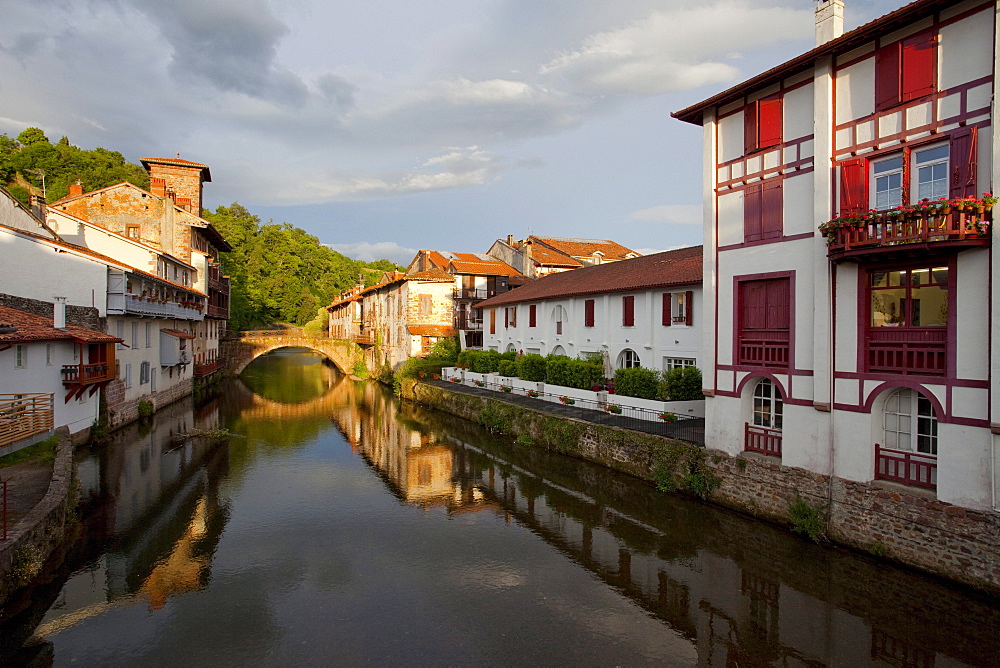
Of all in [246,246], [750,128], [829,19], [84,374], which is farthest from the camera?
[246,246]

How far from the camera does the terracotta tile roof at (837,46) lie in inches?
395

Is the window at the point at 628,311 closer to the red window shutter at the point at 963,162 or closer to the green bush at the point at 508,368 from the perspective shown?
the green bush at the point at 508,368

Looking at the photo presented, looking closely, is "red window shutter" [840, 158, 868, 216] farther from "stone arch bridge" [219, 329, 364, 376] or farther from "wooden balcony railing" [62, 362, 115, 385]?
"stone arch bridge" [219, 329, 364, 376]

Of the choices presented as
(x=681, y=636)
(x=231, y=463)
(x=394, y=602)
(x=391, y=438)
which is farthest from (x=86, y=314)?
(x=681, y=636)

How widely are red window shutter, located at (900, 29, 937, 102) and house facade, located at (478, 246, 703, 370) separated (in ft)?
32.5

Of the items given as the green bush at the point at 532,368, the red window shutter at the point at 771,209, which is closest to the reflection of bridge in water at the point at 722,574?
the red window shutter at the point at 771,209

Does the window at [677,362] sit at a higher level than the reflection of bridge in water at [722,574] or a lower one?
higher

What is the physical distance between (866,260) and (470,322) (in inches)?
1263

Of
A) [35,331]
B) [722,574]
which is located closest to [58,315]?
[35,331]

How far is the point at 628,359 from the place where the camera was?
24.7m

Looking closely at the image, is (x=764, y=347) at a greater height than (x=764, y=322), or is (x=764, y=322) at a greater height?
(x=764, y=322)

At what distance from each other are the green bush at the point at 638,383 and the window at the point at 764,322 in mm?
6831

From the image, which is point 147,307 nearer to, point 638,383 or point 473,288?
point 638,383

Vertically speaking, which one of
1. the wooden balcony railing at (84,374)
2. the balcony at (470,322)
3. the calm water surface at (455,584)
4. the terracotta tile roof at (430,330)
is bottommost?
the calm water surface at (455,584)
